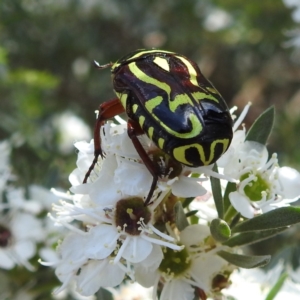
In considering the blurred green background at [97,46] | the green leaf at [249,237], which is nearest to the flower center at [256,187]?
the green leaf at [249,237]

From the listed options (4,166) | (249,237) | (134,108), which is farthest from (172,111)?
(4,166)

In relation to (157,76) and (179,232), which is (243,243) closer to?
(179,232)

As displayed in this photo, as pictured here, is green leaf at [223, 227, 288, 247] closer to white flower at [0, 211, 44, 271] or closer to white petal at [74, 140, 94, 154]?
white petal at [74, 140, 94, 154]

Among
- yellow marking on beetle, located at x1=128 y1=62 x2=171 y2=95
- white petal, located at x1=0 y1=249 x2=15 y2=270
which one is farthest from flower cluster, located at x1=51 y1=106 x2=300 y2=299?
white petal, located at x1=0 y1=249 x2=15 y2=270

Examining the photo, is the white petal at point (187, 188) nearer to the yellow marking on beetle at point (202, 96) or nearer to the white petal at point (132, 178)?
the white petal at point (132, 178)

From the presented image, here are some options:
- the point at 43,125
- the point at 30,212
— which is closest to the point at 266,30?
the point at 43,125
